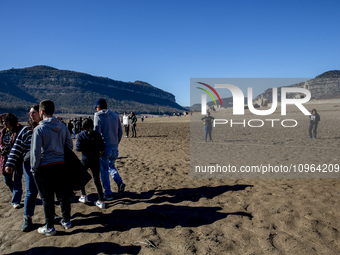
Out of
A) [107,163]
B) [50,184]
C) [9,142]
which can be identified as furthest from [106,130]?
[9,142]

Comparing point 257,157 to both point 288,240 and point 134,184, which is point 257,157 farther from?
point 288,240

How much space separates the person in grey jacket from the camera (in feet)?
9.80

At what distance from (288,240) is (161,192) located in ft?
9.02

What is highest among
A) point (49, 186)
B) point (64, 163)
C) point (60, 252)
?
point (64, 163)

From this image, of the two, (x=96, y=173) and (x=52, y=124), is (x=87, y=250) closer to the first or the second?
(x=96, y=173)

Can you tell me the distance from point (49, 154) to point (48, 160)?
0.27 ft

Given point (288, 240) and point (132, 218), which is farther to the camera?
point (132, 218)

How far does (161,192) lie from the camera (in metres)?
5.10

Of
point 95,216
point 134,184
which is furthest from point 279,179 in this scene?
Result: point 95,216

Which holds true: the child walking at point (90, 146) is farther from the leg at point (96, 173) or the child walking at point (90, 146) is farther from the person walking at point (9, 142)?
the person walking at point (9, 142)

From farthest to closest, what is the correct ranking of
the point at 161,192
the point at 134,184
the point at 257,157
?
the point at 257,157 → the point at 134,184 → the point at 161,192

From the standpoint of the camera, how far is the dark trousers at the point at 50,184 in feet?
10.2

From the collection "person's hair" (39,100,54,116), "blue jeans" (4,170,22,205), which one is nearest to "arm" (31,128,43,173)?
"person's hair" (39,100,54,116)

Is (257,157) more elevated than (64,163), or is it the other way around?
(64,163)
